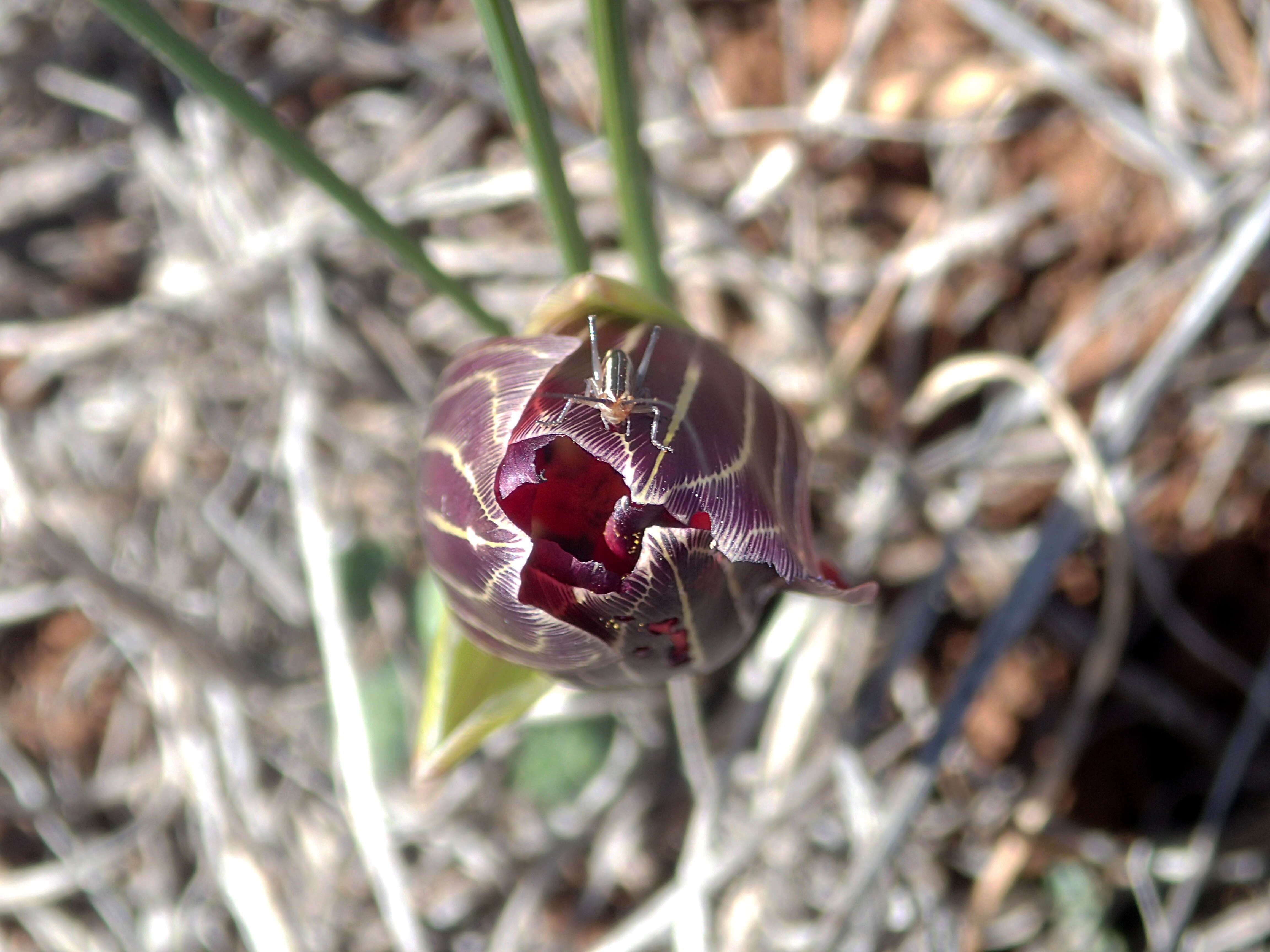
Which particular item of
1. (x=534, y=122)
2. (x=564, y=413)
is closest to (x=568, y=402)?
(x=564, y=413)

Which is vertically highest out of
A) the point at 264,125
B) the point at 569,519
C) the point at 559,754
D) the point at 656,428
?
the point at 264,125

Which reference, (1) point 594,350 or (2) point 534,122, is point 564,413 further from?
(2) point 534,122

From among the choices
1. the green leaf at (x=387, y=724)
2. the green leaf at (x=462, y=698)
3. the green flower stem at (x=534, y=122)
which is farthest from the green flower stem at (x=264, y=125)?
the green leaf at (x=387, y=724)

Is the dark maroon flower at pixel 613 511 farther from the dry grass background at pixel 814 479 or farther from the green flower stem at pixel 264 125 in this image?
the dry grass background at pixel 814 479

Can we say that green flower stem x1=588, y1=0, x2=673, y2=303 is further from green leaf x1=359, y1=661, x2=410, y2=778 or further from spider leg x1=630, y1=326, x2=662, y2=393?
green leaf x1=359, y1=661, x2=410, y2=778

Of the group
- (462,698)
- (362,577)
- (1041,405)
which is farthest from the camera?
(362,577)

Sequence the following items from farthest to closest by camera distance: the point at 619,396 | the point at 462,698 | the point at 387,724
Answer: the point at 387,724, the point at 462,698, the point at 619,396

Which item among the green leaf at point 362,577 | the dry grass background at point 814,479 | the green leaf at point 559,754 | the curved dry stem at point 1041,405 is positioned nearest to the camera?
the curved dry stem at point 1041,405

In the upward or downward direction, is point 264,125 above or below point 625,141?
above
